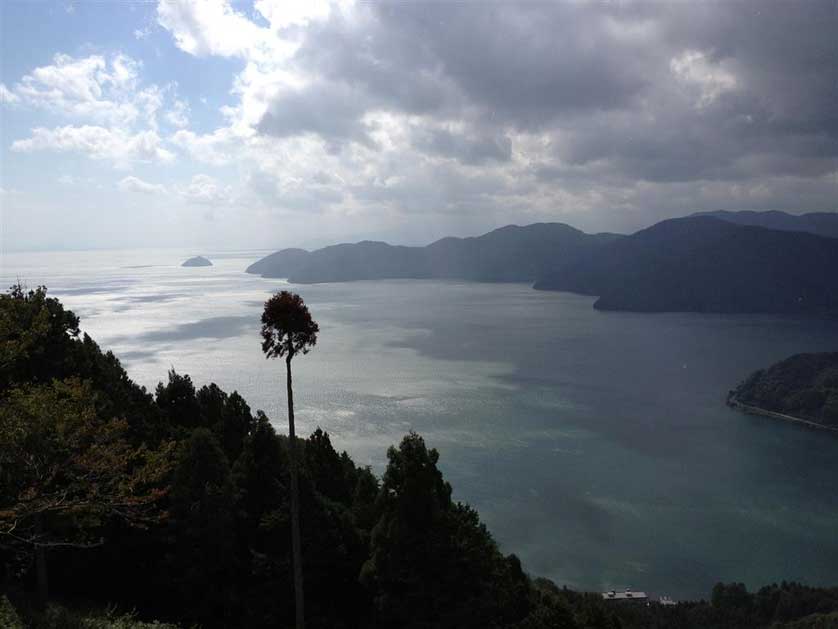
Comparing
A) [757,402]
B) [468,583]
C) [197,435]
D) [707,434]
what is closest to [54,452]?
[197,435]

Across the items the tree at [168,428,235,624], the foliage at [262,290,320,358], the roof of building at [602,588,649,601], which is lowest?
the roof of building at [602,588,649,601]

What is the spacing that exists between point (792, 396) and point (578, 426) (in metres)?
34.6

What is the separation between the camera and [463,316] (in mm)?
144000

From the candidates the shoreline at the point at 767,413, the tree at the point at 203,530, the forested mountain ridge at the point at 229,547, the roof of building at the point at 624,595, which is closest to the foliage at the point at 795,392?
the shoreline at the point at 767,413

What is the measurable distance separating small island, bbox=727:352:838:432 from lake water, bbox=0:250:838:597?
2.98 metres

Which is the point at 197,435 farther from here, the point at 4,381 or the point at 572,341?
the point at 572,341

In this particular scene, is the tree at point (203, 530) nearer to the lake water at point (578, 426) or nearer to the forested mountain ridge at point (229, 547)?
the forested mountain ridge at point (229, 547)

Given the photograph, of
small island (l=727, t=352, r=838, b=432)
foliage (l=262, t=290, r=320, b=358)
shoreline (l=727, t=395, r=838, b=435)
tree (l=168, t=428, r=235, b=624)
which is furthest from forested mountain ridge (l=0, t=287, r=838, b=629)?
small island (l=727, t=352, r=838, b=432)

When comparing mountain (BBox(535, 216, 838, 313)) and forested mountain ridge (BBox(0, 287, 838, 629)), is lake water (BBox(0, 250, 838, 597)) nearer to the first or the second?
forested mountain ridge (BBox(0, 287, 838, 629))

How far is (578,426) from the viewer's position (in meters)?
61.2

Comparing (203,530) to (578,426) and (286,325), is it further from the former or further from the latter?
(578,426)

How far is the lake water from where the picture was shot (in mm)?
39312

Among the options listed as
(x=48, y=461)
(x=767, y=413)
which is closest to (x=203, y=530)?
(x=48, y=461)

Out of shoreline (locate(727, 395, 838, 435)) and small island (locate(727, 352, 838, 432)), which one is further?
small island (locate(727, 352, 838, 432))
